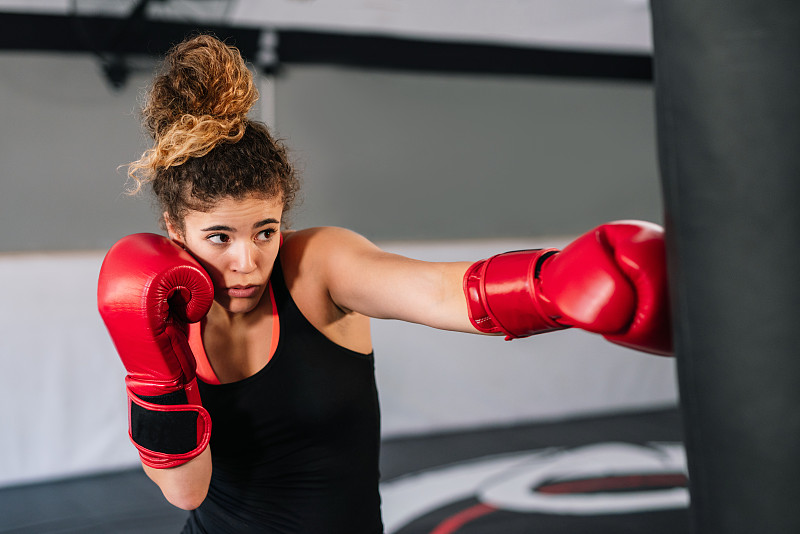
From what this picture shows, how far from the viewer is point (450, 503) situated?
280 cm

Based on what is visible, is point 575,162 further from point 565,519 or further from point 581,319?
point 581,319

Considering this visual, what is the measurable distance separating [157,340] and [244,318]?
187 mm

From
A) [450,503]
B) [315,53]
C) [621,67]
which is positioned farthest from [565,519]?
[621,67]

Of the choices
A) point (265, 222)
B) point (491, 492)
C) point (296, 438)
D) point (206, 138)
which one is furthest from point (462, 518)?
point (206, 138)

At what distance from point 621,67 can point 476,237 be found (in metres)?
1.55

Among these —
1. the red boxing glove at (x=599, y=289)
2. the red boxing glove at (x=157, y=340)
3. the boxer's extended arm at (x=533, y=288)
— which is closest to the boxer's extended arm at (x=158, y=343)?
the red boxing glove at (x=157, y=340)

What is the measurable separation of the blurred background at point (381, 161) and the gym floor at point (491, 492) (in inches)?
10.5

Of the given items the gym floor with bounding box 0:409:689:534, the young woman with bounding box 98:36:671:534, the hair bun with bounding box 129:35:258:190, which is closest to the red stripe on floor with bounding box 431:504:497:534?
the gym floor with bounding box 0:409:689:534

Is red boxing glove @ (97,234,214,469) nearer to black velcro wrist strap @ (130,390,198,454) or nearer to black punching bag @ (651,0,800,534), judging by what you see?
black velcro wrist strap @ (130,390,198,454)

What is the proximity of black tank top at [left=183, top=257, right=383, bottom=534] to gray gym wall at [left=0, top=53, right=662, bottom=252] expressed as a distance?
2.40 m

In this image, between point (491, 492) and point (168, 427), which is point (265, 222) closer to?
point (168, 427)

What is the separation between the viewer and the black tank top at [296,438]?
3.80 feet

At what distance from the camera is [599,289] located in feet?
2.42

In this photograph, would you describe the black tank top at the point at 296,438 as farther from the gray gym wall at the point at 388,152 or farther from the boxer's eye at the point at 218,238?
the gray gym wall at the point at 388,152
